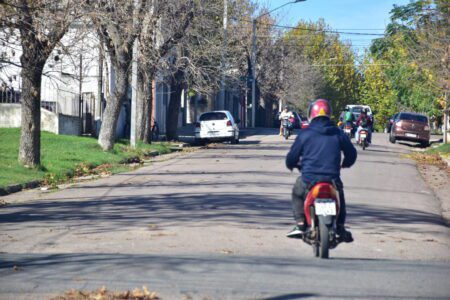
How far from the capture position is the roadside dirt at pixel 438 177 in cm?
1773

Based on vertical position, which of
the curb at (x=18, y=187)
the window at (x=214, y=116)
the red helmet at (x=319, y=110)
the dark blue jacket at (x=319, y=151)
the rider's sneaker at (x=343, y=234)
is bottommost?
the curb at (x=18, y=187)

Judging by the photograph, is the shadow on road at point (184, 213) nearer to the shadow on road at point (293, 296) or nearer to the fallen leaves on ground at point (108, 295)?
the fallen leaves on ground at point (108, 295)

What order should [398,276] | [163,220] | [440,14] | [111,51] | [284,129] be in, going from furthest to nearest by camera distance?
[284,129] < [440,14] < [111,51] < [163,220] < [398,276]

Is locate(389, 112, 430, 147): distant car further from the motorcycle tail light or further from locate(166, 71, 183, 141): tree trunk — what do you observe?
the motorcycle tail light

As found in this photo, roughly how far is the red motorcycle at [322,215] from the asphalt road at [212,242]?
8.4 inches

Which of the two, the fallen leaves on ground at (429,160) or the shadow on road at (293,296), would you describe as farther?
the fallen leaves on ground at (429,160)

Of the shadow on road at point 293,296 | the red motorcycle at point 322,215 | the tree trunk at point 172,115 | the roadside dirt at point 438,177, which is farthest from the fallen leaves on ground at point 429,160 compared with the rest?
the shadow on road at point 293,296

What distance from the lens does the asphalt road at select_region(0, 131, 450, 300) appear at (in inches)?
310

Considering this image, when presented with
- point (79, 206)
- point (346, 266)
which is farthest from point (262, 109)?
point (346, 266)

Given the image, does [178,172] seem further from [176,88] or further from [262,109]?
[262,109]

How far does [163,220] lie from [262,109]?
70.3m

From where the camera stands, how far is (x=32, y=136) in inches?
871

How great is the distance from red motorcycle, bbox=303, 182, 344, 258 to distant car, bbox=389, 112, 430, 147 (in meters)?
35.6

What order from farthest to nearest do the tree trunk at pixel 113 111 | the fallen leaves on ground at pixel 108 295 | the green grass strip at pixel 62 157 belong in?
1. the tree trunk at pixel 113 111
2. the green grass strip at pixel 62 157
3. the fallen leaves on ground at pixel 108 295
